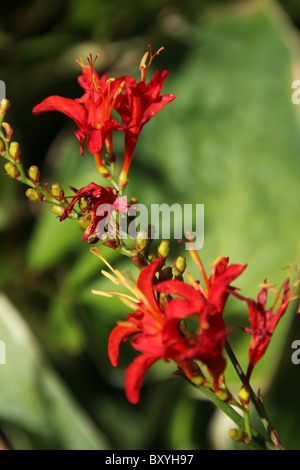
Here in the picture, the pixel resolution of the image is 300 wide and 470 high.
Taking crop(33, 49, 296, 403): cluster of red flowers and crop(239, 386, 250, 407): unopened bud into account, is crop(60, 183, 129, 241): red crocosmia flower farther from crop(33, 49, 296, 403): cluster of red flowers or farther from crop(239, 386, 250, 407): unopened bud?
crop(239, 386, 250, 407): unopened bud

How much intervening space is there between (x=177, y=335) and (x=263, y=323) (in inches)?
2.6

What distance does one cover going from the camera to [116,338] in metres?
0.34

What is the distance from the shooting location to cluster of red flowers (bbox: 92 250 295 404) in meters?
0.31

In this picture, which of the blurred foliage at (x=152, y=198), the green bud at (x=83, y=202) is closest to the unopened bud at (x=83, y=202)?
the green bud at (x=83, y=202)

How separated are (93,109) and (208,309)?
16cm

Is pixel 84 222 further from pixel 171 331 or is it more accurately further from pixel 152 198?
pixel 152 198

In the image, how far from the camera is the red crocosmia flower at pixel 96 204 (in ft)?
1.10

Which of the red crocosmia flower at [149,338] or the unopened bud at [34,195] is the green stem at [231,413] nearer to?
the red crocosmia flower at [149,338]

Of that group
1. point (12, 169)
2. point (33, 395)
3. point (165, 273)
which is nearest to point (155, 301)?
point (165, 273)

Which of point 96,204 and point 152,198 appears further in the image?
point 152,198

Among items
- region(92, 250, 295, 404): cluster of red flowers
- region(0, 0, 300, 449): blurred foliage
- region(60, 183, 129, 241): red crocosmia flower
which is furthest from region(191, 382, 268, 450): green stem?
region(0, 0, 300, 449): blurred foliage

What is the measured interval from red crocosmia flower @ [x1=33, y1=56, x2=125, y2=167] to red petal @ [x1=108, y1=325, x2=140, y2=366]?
11cm

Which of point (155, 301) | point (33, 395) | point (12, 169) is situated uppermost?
point (12, 169)

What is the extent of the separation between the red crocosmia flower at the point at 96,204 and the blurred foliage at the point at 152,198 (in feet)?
1.11
